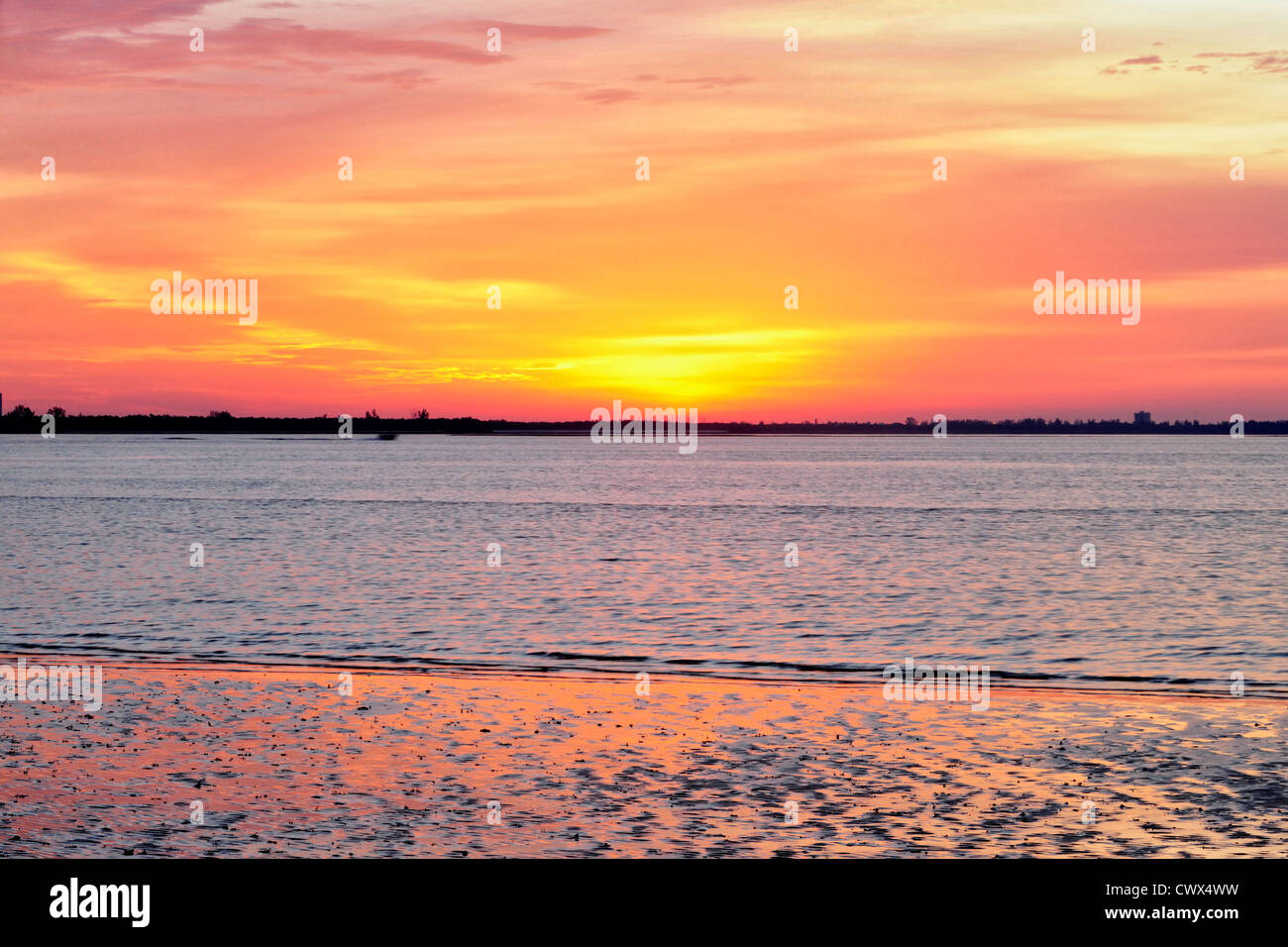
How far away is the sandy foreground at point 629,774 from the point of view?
40.2ft

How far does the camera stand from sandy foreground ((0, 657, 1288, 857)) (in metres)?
12.2

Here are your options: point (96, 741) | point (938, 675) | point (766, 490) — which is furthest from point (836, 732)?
point (766, 490)

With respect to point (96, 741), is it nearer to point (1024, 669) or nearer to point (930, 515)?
point (1024, 669)

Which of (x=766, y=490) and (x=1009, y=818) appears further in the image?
(x=766, y=490)

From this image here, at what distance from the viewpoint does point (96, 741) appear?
16297mm

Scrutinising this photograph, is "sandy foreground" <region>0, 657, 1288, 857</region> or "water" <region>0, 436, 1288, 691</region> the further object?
"water" <region>0, 436, 1288, 691</region>

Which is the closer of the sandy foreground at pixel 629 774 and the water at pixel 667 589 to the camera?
the sandy foreground at pixel 629 774

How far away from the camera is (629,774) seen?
591 inches

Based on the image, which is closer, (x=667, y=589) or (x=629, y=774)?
(x=629, y=774)
